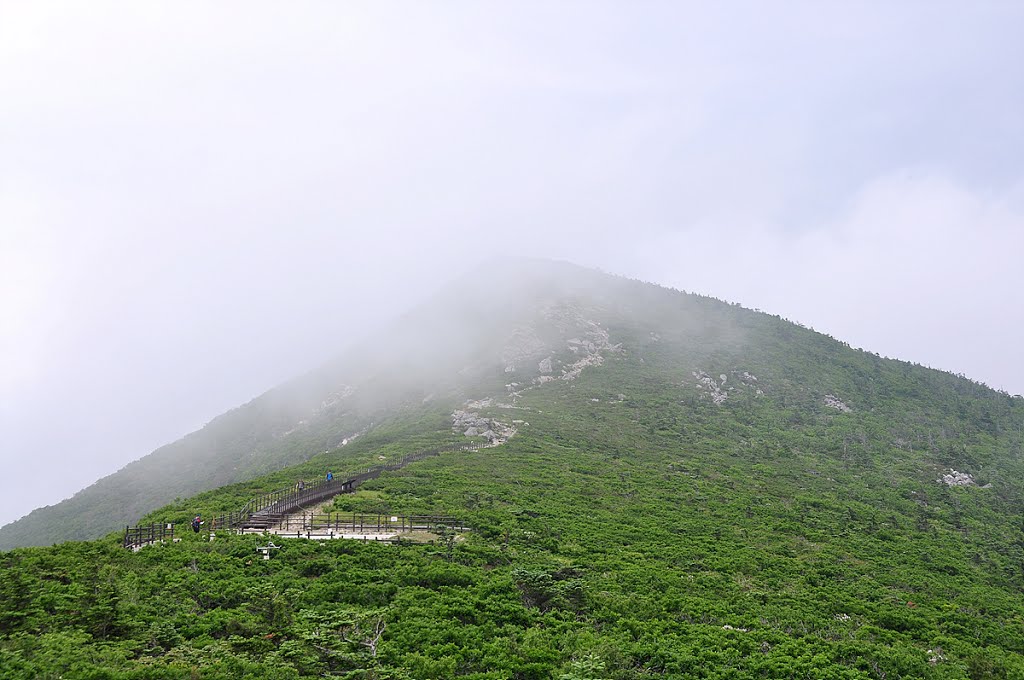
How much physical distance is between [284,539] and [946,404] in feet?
306

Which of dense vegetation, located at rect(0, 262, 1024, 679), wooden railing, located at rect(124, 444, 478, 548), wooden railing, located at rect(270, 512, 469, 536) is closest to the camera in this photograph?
dense vegetation, located at rect(0, 262, 1024, 679)

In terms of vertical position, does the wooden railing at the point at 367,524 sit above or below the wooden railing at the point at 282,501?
below

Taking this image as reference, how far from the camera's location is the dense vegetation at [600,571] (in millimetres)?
17922

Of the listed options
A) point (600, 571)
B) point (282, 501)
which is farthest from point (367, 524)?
point (600, 571)

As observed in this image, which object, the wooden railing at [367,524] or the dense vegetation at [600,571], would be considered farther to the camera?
the wooden railing at [367,524]

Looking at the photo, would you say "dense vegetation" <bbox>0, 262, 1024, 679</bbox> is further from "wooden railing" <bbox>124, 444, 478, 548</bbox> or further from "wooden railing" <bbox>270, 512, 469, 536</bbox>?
"wooden railing" <bbox>124, 444, 478, 548</bbox>

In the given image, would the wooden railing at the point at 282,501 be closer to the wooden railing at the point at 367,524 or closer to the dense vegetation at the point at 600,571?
the dense vegetation at the point at 600,571

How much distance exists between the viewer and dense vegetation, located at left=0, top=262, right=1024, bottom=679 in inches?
706

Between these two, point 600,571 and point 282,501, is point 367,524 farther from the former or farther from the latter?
point 600,571

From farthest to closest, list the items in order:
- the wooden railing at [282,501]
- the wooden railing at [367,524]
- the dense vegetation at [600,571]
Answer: the wooden railing at [367,524], the wooden railing at [282,501], the dense vegetation at [600,571]

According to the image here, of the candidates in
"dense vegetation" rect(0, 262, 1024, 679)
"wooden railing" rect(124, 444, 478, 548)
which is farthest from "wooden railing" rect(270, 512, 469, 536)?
"wooden railing" rect(124, 444, 478, 548)

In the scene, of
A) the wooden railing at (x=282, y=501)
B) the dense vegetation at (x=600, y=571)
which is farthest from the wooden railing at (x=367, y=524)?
the wooden railing at (x=282, y=501)

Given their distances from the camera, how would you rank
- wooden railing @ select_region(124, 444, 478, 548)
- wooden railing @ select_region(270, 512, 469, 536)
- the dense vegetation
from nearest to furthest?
the dense vegetation
wooden railing @ select_region(124, 444, 478, 548)
wooden railing @ select_region(270, 512, 469, 536)

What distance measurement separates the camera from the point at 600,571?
2862 centimetres
